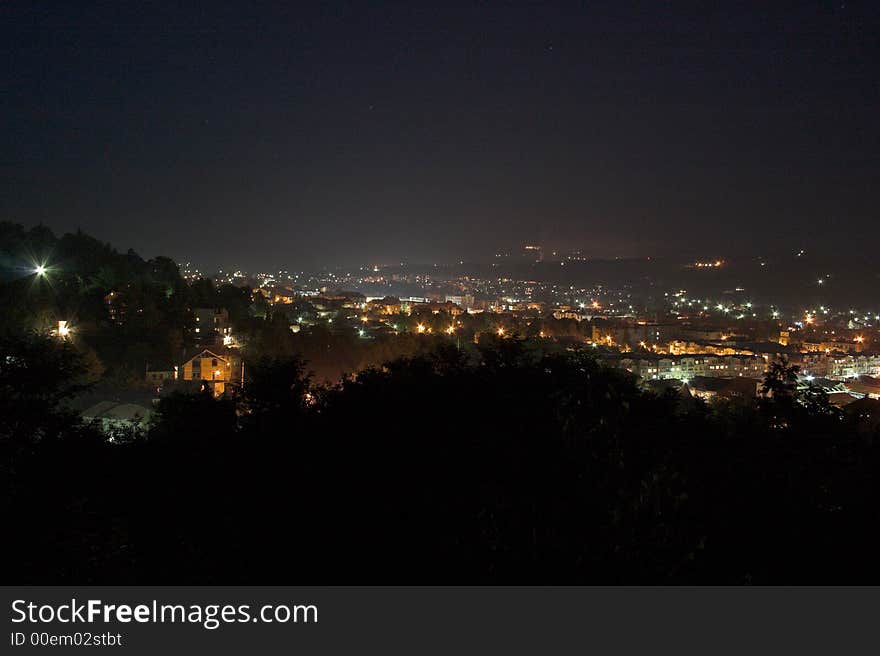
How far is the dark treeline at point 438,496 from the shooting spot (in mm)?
2855

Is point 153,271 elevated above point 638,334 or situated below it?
above

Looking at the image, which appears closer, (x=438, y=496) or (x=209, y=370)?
(x=438, y=496)

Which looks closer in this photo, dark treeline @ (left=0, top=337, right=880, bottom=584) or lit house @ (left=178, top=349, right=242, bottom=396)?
dark treeline @ (left=0, top=337, right=880, bottom=584)

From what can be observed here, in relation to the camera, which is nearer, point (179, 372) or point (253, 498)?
point (253, 498)

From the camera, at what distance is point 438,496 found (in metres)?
3.61

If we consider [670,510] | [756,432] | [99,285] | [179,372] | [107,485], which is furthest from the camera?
[99,285]

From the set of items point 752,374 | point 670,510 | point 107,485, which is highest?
point 670,510

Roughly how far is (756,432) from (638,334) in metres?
43.0

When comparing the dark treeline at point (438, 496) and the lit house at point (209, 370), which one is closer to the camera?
the dark treeline at point (438, 496)

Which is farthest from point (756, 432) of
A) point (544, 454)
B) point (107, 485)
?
point (107, 485)

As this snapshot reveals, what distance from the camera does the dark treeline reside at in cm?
286

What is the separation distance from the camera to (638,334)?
4856cm

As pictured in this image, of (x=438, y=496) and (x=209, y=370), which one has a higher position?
(x=438, y=496)
